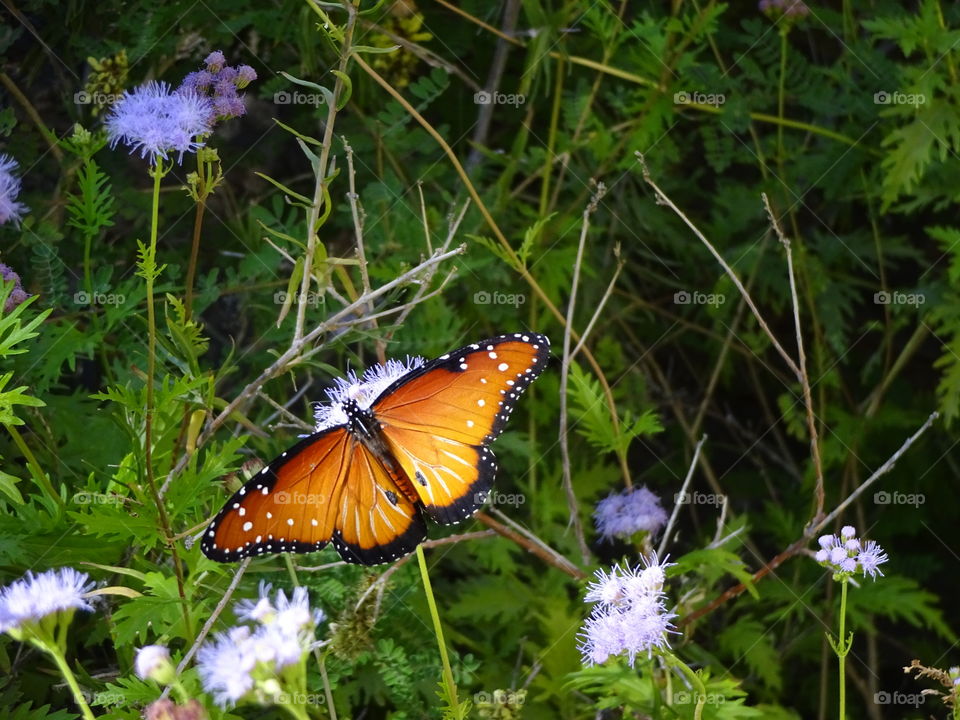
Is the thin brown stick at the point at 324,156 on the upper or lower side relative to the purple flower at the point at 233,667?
upper

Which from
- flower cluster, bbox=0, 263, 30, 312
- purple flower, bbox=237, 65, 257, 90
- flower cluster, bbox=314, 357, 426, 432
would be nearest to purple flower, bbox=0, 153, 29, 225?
flower cluster, bbox=0, 263, 30, 312

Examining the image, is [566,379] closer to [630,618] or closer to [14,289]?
[630,618]

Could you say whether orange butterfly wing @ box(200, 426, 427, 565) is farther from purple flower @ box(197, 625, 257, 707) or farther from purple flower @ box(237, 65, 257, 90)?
purple flower @ box(237, 65, 257, 90)

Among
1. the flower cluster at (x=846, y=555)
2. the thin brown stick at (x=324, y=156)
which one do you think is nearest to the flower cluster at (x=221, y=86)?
the thin brown stick at (x=324, y=156)

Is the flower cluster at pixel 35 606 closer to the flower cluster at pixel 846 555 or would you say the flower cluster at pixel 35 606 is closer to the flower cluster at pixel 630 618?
the flower cluster at pixel 630 618

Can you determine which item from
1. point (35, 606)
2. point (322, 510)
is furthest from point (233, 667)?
point (322, 510)

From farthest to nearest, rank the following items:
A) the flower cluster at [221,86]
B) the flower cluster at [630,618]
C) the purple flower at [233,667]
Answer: the flower cluster at [221,86]
the flower cluster at [630,618]
the purple flower at [233,667]

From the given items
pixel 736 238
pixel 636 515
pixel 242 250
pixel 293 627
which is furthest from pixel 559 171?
pixel 293 627
